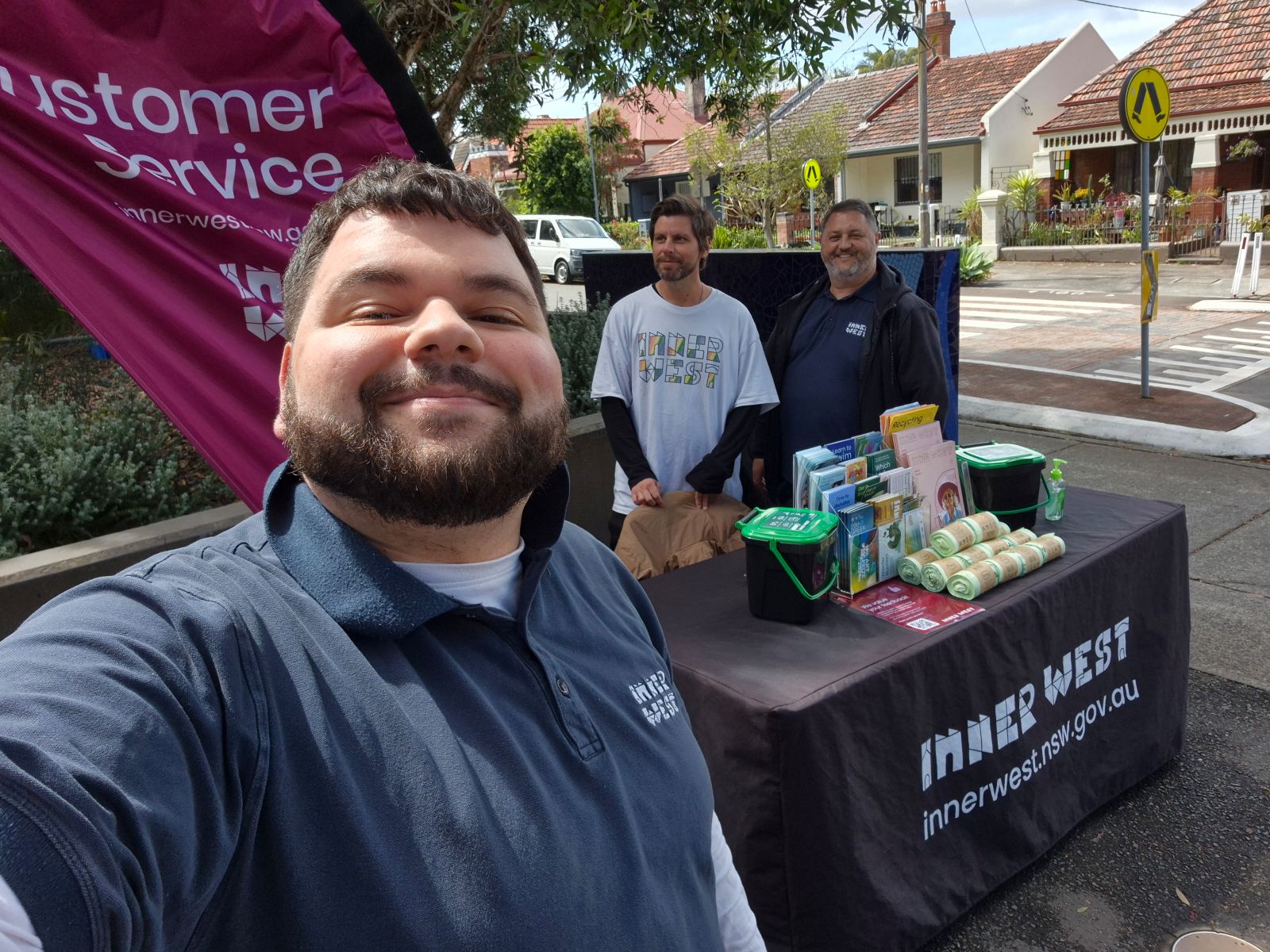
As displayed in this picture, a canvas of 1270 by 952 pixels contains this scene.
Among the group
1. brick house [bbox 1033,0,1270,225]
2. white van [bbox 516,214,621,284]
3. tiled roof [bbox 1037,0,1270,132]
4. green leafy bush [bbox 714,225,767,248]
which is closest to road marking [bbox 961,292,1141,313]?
green leafy bush [bbox 714,225,767,248]

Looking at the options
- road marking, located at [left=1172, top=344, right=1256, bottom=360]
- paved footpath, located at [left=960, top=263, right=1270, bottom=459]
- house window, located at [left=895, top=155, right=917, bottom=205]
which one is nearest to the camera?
paved footpath, located at [left=960, top=263, right=1270, bottom=459]

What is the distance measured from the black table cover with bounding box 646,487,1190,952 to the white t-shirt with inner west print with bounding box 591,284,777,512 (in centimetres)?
79

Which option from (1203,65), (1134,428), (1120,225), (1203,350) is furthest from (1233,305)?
(1203,65)

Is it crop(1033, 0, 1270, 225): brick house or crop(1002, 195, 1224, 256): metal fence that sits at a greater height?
crop(1033, 0, 1270, 225): brick house

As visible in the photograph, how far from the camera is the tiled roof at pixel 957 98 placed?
29312mm

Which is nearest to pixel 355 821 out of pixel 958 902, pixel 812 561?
pixel 812 561

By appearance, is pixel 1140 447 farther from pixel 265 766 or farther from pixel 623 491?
pixel 265 766

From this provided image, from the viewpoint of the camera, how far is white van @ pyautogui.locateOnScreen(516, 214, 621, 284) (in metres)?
24.0

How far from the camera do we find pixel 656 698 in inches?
49.6

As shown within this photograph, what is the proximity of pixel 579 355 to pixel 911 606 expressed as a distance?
365 cm

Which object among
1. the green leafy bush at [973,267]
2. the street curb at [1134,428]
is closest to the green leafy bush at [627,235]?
the green leafy bush at [973,267]

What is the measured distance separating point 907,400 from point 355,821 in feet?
10.4

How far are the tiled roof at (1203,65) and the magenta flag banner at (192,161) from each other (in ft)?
84.0

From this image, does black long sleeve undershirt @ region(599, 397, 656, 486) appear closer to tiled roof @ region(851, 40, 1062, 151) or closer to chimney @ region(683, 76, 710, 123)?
chimney @ region(683, 76, 710, 123)
